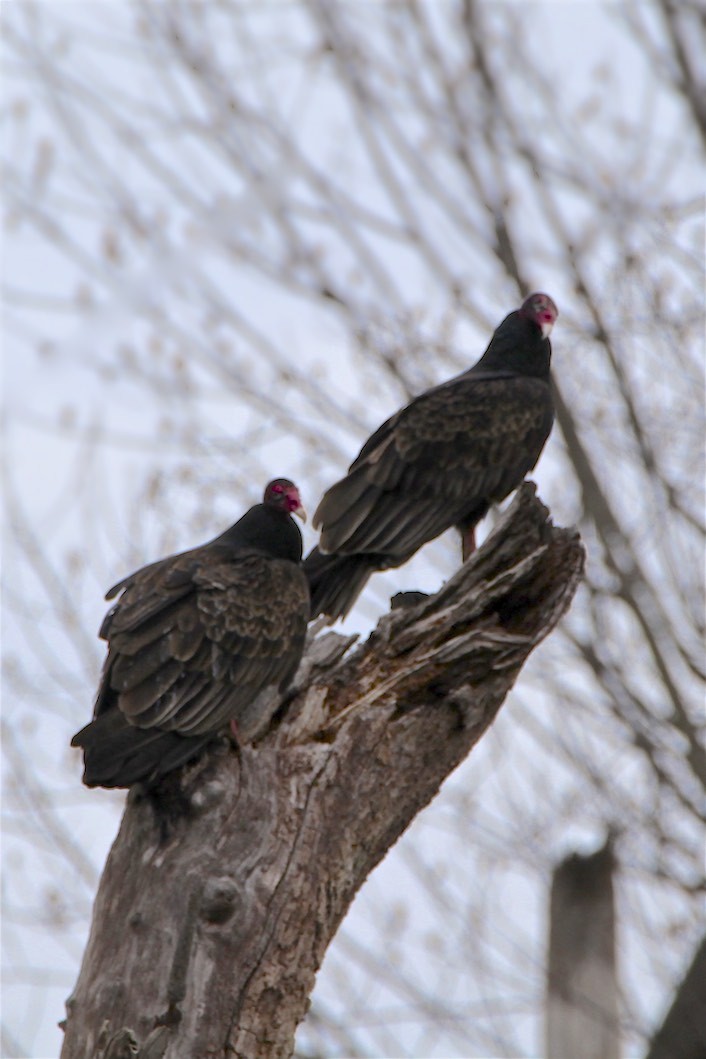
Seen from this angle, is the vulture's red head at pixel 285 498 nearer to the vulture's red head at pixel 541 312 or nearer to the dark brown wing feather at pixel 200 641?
the dark brown wing feather at pixel 200 641

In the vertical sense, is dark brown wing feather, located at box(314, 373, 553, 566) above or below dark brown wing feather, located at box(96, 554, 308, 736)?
above

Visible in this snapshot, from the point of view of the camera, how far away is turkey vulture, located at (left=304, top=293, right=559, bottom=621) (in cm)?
436

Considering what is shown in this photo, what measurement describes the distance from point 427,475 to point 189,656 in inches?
58.2

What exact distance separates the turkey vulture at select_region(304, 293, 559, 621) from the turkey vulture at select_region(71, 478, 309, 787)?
0.52 metres

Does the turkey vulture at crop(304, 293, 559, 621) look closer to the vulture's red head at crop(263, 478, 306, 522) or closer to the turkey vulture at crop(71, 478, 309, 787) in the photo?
the vulture's red head at crop(263, 478, 306, 522)

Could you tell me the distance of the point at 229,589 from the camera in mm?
3502

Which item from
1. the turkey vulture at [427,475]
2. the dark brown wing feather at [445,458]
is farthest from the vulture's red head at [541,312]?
the dark brown wing feather at [445,458]

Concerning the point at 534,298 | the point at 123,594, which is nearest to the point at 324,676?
the point at 123,594

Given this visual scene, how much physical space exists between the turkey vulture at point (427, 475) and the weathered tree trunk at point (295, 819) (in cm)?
71

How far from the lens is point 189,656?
3.30 metres

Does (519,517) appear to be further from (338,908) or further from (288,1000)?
(288,1000)

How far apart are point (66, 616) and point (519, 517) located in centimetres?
366

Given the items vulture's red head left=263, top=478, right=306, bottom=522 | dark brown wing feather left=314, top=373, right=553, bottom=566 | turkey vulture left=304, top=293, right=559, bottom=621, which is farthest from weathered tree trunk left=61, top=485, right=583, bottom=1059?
dark brown wing feather left=314, top=373, right=553, bottom=566

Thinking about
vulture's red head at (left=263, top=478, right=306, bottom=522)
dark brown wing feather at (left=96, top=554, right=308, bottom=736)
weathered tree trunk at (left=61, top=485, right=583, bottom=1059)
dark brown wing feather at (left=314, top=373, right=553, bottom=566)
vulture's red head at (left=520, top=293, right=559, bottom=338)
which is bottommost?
weathered tree trunk at (left=61, top=485, right=583, bottom=1059)
